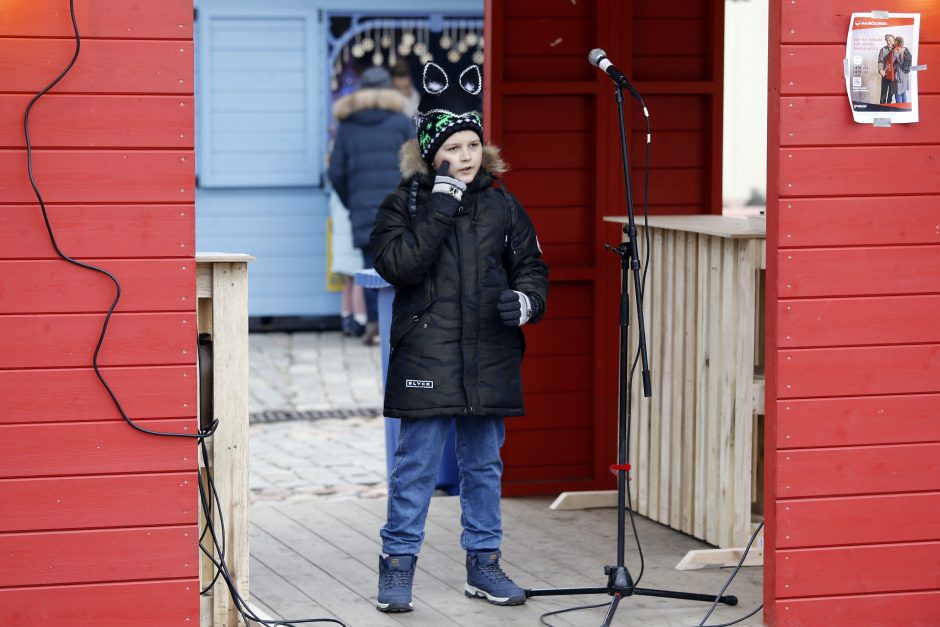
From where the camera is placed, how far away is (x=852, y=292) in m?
4.42

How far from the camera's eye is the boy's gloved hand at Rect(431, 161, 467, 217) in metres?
4.59

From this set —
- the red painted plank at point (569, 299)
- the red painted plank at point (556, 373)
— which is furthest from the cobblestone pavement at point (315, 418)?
the red painted plank at point (569, 299)

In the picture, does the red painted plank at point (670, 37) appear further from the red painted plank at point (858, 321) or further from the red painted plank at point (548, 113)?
the red painted plank at point (858, 321)

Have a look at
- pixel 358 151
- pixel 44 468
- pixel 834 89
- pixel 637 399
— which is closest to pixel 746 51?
pixel 358 151

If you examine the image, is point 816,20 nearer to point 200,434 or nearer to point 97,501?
point 200,434

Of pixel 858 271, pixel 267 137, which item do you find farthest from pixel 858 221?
pixel 267 137

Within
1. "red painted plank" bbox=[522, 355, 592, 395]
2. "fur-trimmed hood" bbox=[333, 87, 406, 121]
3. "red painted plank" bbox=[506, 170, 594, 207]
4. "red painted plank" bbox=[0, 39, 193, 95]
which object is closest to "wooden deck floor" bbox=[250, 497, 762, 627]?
"red painted plank" bbox=[522, 355, 592, 395]

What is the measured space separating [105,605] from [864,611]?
219 cm

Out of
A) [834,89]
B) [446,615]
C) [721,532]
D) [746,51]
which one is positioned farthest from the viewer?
[746,51]

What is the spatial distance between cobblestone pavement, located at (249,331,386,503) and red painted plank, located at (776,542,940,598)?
8.65ft

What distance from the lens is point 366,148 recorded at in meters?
10.7

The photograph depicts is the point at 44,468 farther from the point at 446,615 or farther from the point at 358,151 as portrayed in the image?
the point at 358,151

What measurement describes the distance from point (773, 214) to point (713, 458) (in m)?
1.38

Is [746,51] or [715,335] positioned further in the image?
[746,51]
